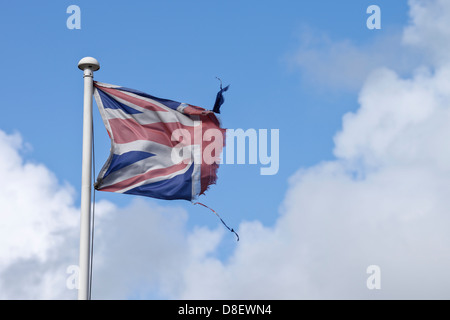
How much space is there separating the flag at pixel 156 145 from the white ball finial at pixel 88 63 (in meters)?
0.54

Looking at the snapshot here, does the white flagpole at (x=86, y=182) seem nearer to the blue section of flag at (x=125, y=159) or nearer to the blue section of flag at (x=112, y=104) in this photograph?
the blue section of flag at (x=112, y=104)

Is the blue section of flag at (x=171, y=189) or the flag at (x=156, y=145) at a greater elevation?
the flag at (x=156, y=145)

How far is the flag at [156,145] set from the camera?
2327 centimetres

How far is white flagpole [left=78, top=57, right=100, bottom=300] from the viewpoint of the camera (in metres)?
21.5

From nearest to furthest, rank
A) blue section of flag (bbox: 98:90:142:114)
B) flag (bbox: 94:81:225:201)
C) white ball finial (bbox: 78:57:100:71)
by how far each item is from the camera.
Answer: white ball finial (bbox: 78:57:100:71)
flag (bbox: 94:81:225:201)
blue section of flag (bbox: 98:90:142:114)

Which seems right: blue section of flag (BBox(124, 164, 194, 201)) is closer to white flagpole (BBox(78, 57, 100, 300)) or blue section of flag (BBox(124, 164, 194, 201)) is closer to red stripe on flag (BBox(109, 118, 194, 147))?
red stripe on flag (BBox(109, 118, 194, 147))

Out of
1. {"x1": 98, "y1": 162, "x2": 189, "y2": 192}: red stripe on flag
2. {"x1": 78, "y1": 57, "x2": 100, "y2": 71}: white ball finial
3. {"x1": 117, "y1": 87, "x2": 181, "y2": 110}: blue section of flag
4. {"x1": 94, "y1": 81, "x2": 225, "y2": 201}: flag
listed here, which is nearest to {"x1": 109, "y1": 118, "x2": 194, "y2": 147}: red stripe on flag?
{"x1": 94, "y1": 81, "x2": 225, "y2": 201}: flag

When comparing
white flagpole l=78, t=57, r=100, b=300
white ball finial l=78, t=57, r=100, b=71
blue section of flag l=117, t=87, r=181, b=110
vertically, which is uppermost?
white ball finial l=78, t=57, r=100, b=71

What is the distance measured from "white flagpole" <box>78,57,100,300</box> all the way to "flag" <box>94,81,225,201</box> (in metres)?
0.48

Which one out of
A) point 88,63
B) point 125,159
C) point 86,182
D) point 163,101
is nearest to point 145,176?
point 125,159

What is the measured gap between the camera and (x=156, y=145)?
23922 millimetres

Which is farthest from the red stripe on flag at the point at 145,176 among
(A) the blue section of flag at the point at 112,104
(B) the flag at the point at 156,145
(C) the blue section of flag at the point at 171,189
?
(A) the blue section of flag at the point at 112,104

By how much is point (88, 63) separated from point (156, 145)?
2.50 m
